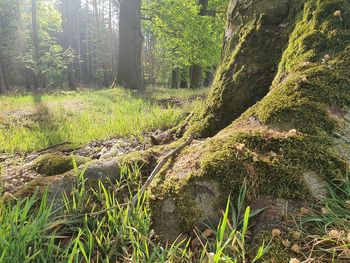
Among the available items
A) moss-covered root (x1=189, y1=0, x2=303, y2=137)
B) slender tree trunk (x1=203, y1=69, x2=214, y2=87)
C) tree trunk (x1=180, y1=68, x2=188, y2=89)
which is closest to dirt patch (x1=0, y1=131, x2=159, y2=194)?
moss-covered root (x1=189, y1=0, x2=303, y2=137)

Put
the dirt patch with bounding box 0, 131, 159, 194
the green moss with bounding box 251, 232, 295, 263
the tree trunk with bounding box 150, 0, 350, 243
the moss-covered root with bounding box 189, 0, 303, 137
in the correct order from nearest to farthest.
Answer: the green moss with bounding box 251, 232, 295, 263 → the tree trunk with bounding box 150, 0, 350, 243 → the dirt patch with bounding box 0, 131, 159, 194 → the moss-covered root with bounding box 189, 0, 303, 137

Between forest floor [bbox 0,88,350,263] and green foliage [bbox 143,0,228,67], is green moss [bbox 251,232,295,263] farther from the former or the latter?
green foliage [bbox 143,0,228,67]

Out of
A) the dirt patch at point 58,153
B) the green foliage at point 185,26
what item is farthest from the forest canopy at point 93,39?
the dirt patch at point 58,153

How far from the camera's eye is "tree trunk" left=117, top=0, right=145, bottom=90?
36.5ft

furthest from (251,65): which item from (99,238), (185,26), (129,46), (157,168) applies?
(185,26)

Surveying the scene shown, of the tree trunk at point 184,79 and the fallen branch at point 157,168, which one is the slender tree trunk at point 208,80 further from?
the fallen branch at point 157,168

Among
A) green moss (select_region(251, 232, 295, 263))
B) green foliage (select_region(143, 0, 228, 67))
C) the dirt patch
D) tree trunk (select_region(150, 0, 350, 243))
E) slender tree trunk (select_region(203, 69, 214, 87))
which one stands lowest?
slender tree trunk (select_region(203, 69, 214, 87))

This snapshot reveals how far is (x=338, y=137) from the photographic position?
1.70m

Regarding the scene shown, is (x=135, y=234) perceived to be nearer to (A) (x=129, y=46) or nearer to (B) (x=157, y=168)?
(B) (x=157, y=168)

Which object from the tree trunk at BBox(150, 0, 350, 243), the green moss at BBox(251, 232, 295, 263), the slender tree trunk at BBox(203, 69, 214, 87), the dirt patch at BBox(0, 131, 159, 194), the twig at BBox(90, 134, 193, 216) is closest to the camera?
the green moss at BBox(251, 232, 295, 263)

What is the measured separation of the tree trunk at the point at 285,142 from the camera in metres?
1.55

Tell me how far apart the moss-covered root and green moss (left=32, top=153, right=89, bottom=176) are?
3.69ft

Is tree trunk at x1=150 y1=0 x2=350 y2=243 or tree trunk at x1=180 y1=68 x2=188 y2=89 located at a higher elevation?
tree trunk at x1=150 y1=0 x2=350 y2=243

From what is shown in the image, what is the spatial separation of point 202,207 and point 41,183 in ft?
4.06
